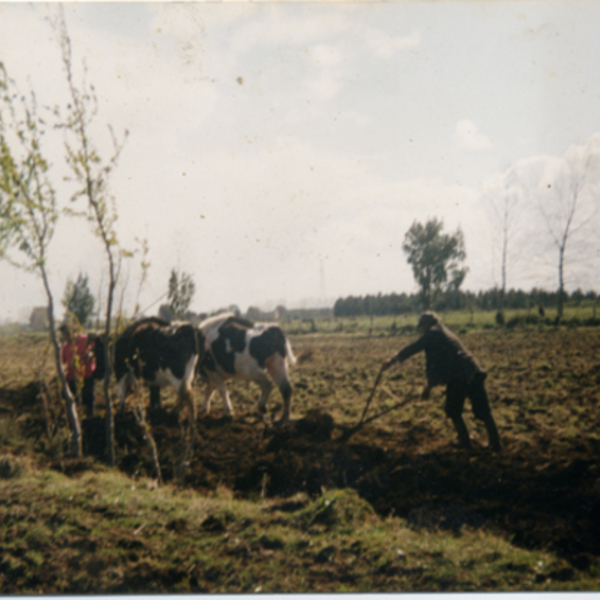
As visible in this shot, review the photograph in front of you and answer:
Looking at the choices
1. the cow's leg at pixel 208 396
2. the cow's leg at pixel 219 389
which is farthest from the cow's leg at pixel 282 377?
the cow's leg at pixel 208 396

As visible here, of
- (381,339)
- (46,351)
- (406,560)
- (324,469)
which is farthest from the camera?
(381,339)

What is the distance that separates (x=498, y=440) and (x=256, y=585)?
2.73 m

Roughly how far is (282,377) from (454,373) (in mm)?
2024

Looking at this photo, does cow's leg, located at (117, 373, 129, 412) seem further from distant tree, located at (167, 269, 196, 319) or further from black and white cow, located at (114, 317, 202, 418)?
distant tree, located at (167, 269, 196, 319)

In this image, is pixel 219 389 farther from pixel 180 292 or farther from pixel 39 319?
pixel 39 319

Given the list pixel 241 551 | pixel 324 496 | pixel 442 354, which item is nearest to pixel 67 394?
pixel 241 551

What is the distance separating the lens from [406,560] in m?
3.76

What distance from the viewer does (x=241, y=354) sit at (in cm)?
643

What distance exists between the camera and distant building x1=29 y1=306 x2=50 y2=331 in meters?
5.74

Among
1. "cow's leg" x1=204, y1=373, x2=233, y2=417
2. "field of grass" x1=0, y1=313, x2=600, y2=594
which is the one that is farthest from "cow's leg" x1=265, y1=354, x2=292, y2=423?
"cow's leg" x1=204, y1=373, x2=233, y2=417

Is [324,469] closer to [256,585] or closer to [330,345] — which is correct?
[256,585]

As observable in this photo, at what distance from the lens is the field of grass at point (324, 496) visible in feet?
12.4

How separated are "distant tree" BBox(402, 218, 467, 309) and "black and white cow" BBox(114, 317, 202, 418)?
2724mm

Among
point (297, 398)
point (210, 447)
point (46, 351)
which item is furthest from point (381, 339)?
point (46, 351)
